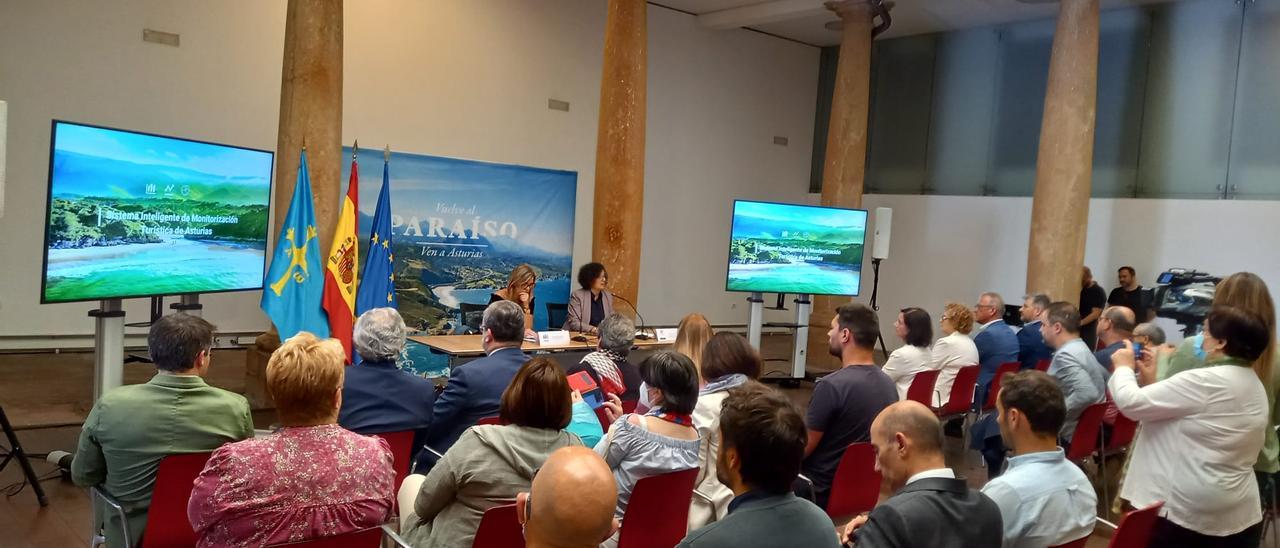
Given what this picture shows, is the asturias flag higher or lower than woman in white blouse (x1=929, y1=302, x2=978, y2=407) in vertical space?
higher

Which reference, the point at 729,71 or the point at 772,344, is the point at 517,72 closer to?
the point at 729,71

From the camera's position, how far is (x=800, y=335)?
8852mm

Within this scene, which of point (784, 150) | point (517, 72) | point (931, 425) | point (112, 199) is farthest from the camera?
point (784, 150)

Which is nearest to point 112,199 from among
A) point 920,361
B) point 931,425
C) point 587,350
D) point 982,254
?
point 587,350

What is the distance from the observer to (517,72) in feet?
32.4

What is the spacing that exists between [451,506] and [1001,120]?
10490mm

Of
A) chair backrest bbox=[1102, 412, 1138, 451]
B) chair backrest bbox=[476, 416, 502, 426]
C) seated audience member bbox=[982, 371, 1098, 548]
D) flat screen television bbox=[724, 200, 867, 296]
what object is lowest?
chair backrest bbox=[1102, 412, 1138, 451]

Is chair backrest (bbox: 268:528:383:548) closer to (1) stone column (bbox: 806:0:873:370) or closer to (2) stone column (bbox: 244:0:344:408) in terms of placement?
(2) stone column (bbox: 244:0:344:408)

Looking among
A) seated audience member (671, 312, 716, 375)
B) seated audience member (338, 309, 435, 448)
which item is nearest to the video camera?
seated audience member (671, 312, 716, 375)

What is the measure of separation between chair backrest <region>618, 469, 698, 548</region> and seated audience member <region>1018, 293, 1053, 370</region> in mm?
4380

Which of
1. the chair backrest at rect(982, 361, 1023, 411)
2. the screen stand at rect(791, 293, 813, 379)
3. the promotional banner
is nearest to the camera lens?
the chair backrest at rect(982, 361, 1023, 411)

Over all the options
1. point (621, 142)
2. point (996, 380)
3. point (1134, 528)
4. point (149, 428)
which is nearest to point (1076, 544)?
point (1134, 528)

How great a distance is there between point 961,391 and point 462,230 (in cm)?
540

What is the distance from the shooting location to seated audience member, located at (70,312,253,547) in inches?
103
